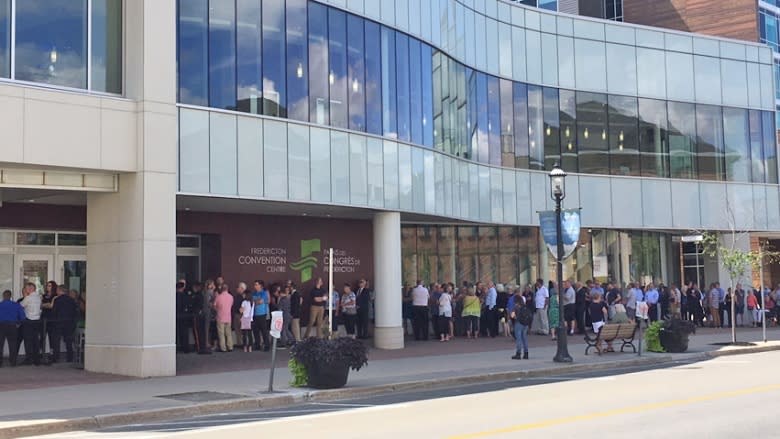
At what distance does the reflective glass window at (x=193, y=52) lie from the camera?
66.4 ft

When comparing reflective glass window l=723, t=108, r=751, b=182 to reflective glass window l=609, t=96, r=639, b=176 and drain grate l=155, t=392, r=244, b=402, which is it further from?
drain grate l=155, t=392, r=244, b=402

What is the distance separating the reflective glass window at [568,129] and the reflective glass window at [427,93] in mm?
9478

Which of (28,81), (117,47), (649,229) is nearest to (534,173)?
(649,229)

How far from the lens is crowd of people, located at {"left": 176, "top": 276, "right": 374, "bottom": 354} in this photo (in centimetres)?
2333

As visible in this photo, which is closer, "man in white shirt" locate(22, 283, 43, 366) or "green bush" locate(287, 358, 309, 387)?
"green bush" locate(287, 358, 309, 387)

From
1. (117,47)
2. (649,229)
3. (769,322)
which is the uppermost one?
(117,47)

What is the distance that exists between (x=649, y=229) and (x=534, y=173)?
636 cm

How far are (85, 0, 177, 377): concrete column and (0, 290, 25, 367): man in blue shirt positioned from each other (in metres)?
1.75

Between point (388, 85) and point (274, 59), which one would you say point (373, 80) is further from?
point (274, 59)

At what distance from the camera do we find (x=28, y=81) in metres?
17.9

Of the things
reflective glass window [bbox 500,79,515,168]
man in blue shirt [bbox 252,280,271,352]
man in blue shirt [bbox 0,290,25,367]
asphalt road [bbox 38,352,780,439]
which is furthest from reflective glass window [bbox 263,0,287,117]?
reflective glass window [bbox 500,79,515,168]

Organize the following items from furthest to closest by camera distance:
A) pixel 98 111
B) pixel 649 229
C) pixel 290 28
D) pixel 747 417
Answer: pixel 649 229, pixel 290 28, pixel 98 111, pixel 747 417

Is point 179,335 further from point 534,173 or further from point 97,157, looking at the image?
point 534,173

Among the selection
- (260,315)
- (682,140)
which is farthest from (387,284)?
(682,140)
